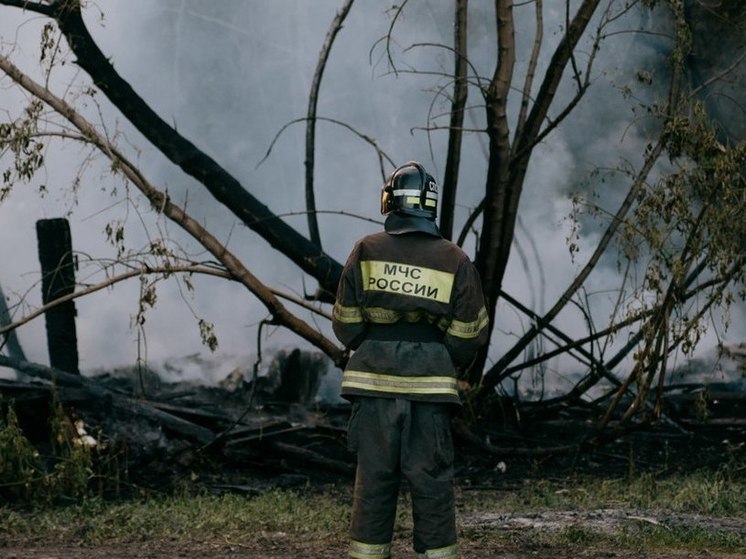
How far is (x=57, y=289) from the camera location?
32.1ft

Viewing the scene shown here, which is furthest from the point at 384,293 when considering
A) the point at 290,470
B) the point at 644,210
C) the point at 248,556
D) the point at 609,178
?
the point at 609,178

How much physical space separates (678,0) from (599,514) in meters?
3.91

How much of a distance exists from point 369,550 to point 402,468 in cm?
35

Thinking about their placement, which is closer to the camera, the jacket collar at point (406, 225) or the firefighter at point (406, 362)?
the firefighter at point (406, 362)

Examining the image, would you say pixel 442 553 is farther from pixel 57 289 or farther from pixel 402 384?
pixel 57 289

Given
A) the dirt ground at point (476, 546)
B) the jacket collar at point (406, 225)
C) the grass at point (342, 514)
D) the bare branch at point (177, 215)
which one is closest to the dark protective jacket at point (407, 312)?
the jacket collar at point (406, 225)

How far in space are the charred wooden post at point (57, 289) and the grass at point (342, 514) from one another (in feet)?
6.55

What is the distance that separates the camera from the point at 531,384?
10781 mm

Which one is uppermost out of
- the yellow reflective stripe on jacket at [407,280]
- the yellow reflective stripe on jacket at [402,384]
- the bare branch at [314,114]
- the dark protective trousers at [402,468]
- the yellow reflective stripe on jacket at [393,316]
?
the bare branch at [314,114]

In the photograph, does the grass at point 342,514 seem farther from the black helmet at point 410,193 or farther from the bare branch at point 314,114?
the bare branch at point 314,114

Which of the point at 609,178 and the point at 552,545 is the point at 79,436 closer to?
the point at 552,545

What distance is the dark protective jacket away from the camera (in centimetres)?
531

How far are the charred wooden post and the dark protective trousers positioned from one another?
4.89 m

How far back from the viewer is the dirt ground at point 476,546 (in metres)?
6.27
